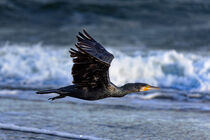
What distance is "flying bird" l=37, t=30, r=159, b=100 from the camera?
196 inches

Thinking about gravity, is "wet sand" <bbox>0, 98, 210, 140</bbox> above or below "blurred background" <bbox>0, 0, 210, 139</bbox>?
below

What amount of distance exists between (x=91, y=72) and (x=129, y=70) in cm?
588

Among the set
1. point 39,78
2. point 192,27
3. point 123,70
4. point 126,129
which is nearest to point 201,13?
point 192,27

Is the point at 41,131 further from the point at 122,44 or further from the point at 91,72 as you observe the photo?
the point at 122,44

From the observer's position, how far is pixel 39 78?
10.9m

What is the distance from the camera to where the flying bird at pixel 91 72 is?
4.98 m

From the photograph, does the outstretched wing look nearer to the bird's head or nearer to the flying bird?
the flying bird

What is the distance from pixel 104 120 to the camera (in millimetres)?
6801

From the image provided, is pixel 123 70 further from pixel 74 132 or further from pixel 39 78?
pixel 74 132

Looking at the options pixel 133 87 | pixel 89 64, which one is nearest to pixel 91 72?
pixel 89 64

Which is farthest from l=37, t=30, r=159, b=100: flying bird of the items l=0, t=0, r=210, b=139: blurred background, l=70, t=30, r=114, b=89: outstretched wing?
l=0, t=0, r=210, b=139: blurred background

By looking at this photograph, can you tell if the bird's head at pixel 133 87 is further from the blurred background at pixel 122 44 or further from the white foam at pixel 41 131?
the blurred background at pixel 122 44

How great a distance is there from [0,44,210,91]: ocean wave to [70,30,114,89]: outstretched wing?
14.8ft

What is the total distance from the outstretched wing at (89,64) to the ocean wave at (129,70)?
14.8ft
